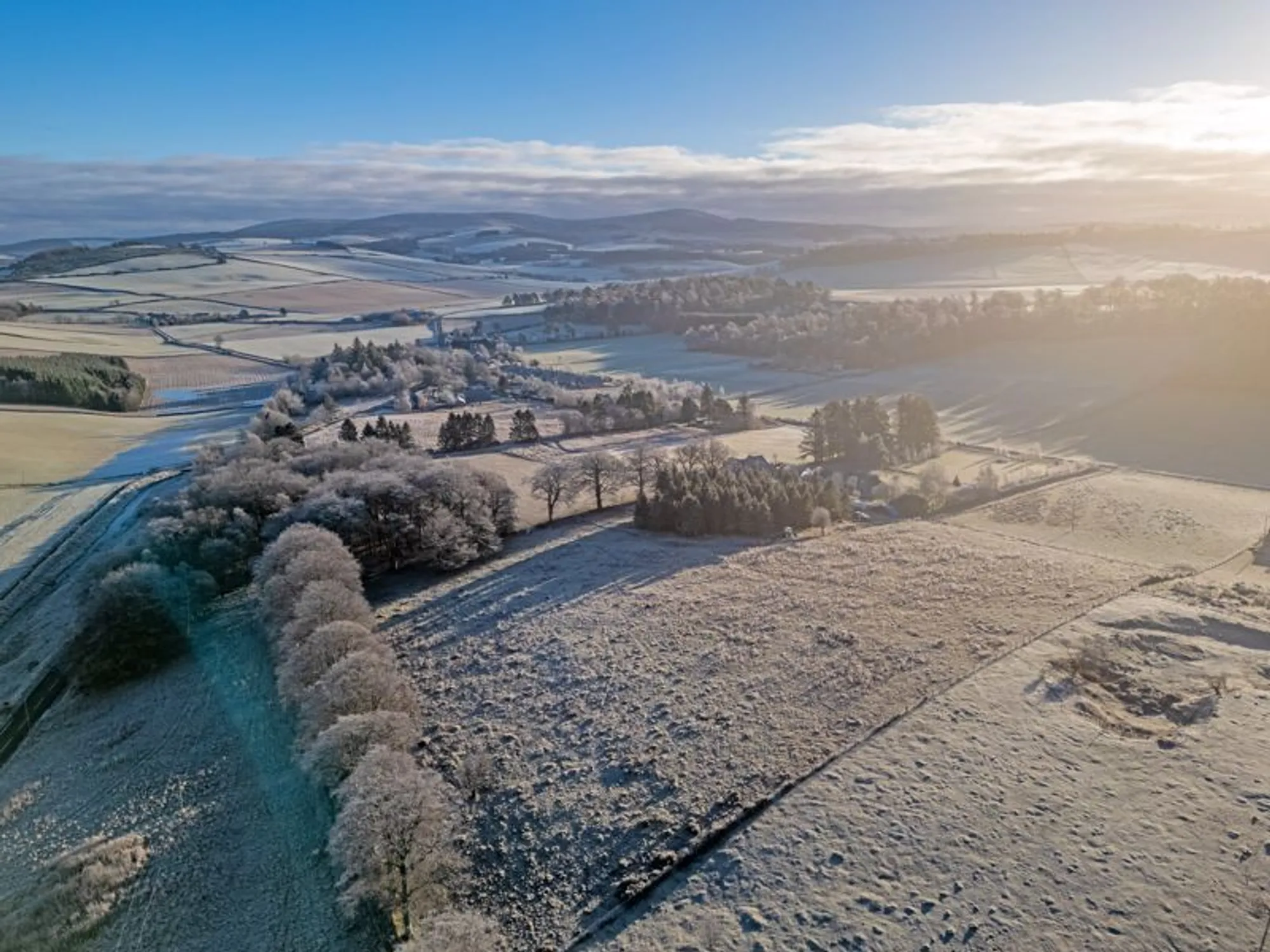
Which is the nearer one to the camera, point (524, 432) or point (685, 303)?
point (524, 432)

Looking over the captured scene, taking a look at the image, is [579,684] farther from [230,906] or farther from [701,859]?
[230,906]

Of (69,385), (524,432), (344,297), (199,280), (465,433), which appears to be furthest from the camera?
(199,280)

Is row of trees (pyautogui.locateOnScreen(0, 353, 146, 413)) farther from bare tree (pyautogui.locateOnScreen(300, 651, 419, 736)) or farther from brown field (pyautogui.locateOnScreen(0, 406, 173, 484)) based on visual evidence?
bare tree (pyautogui.locateOnScreen(300, 651, 419, 736))

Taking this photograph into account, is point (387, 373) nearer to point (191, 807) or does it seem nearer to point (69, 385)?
point (69, 385)

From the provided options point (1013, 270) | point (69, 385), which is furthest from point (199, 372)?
point (1013, 270)

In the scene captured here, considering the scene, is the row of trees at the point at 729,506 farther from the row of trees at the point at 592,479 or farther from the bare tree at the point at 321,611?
the bare tree at the point at 321,611

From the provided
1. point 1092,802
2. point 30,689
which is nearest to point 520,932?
point 1092,802

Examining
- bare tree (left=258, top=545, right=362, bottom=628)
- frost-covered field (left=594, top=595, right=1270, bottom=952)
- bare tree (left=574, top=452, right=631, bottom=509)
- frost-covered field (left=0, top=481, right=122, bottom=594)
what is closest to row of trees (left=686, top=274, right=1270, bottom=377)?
bare tree (left=574, top=452, right=631, bottom=509)
